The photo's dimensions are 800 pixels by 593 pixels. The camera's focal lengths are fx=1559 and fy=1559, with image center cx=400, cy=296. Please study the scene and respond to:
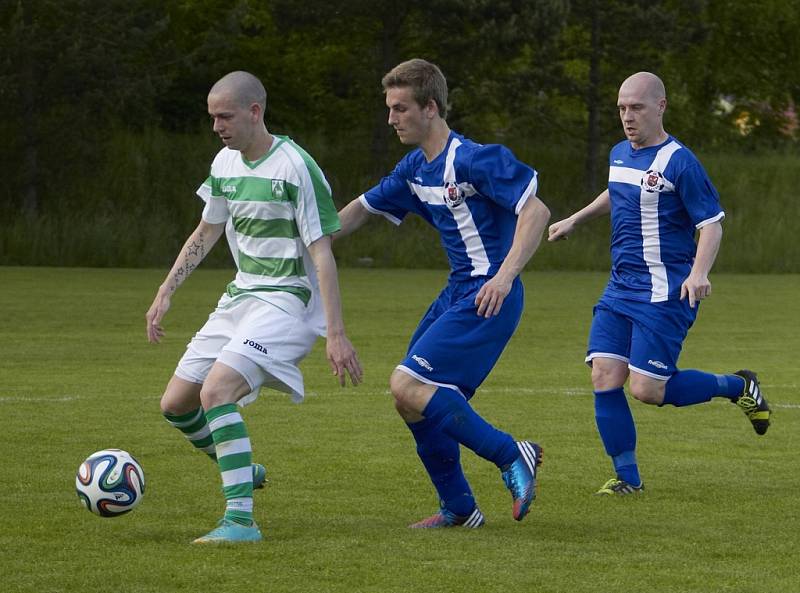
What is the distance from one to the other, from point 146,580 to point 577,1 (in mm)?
32982

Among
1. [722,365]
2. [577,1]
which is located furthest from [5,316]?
[577,1]

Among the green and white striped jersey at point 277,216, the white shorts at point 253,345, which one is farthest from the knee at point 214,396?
the green and white striped jersey at point 277,216

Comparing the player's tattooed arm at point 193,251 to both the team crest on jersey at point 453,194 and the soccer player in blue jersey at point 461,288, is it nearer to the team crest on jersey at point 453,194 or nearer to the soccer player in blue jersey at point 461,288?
the soccer player in blue jersey at point 461,288

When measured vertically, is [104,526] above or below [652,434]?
above

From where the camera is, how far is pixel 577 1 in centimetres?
3697

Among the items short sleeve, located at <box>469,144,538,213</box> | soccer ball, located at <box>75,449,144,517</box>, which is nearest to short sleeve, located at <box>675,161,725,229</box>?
short sleeve, located at <box>469,144,538,213</box>

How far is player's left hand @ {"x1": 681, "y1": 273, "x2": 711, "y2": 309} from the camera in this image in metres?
6.98

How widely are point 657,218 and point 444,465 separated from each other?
1879 mm

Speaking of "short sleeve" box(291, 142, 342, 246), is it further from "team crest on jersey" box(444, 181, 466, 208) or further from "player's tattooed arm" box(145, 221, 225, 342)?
"player's tattooed arm" box(145, 221, 225, 342)

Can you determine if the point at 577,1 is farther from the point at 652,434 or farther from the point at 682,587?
the point at 682,587

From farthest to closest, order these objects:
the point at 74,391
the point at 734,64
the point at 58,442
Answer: the point at 734,64, the point at 74,391, the point at 58,442

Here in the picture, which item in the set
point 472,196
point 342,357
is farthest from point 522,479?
point 472,196

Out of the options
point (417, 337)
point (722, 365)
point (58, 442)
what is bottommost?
point (722, 365)

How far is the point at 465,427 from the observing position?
20.9 feet
